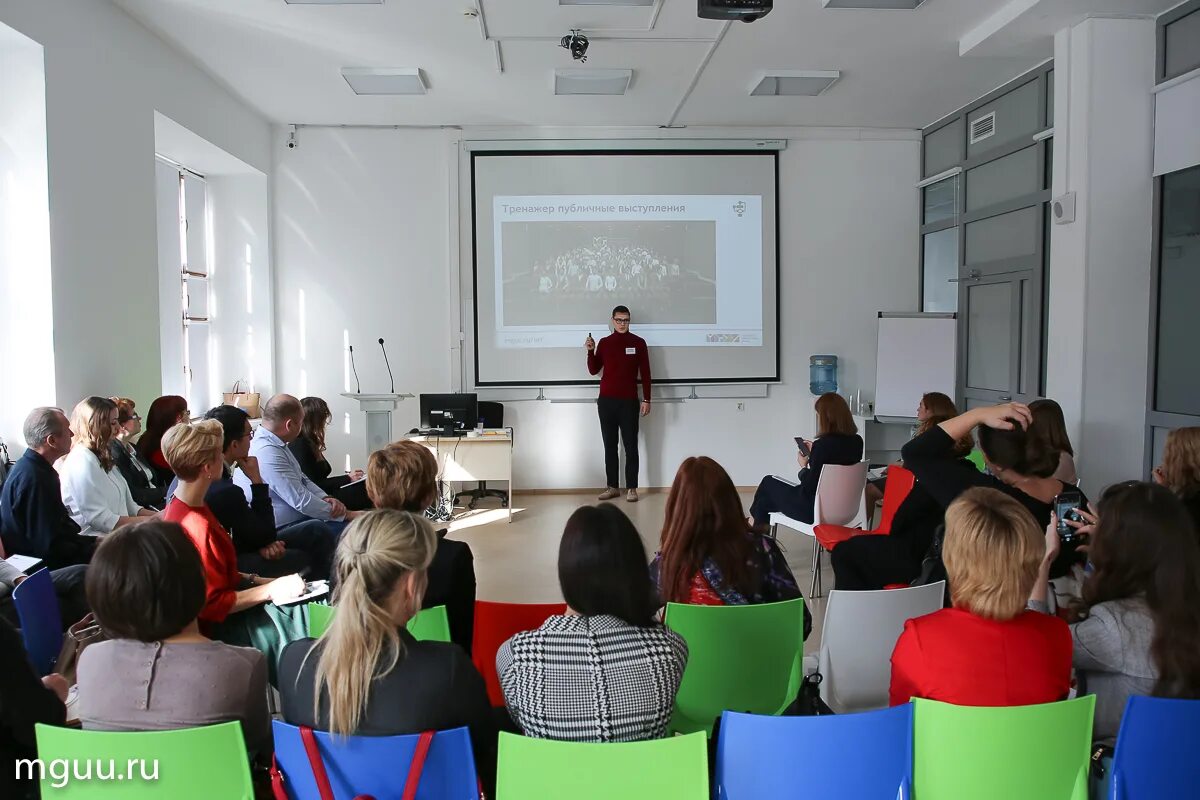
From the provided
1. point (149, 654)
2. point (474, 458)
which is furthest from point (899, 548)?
point (474, 458)

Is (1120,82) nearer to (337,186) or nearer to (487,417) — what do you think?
(487,417)

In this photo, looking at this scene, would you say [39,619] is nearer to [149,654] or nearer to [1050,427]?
[149,654]

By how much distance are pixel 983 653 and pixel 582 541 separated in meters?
0.87

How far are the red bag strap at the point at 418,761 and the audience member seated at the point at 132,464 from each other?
3.89 m

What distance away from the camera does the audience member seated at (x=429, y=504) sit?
2.65 meters

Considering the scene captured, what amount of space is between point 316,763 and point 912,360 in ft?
23.4

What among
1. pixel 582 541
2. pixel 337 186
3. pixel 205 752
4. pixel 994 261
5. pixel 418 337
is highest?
pixel 337 186

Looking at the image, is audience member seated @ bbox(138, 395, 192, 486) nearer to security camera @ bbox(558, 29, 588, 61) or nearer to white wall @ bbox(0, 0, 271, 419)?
white wall @ bbox(0, 0, 271, 419)

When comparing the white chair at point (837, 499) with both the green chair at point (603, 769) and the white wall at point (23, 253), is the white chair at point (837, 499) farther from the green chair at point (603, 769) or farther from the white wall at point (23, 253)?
the white wall at point (23, 253)

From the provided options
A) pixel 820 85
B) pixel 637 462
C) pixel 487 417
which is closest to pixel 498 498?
pixel 487 417

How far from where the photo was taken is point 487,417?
7.99m

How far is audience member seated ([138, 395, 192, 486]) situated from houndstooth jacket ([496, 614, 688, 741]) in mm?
3749

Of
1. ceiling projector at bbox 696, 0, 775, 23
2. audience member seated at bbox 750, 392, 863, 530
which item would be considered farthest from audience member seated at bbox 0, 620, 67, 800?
ceiling projector at bbox 696, 0, 775, 23

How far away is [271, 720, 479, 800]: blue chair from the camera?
5.19 ft
